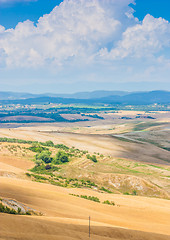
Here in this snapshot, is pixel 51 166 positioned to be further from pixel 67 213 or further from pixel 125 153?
pixel 67 213

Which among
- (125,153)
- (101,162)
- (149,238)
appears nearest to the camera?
(149,238)

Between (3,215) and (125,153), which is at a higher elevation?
(3,215)

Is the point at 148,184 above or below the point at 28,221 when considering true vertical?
below

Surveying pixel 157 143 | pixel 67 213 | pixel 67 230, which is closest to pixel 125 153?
pixel 157 143

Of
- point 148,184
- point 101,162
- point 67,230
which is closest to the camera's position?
point 67,230

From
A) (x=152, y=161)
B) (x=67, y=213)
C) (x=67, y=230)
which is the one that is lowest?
(x=152, y=161)

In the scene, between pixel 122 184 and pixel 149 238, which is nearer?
pixel 149 238

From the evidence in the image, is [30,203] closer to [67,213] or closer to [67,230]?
[67,213]

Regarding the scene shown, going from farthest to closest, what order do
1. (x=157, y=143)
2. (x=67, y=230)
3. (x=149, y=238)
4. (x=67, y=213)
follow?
(x=157, y=143)
(x=67, y=213)
(x=149, y=238)
(x=67, y=230)

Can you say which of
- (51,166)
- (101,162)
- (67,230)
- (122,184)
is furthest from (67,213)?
(101,162)
